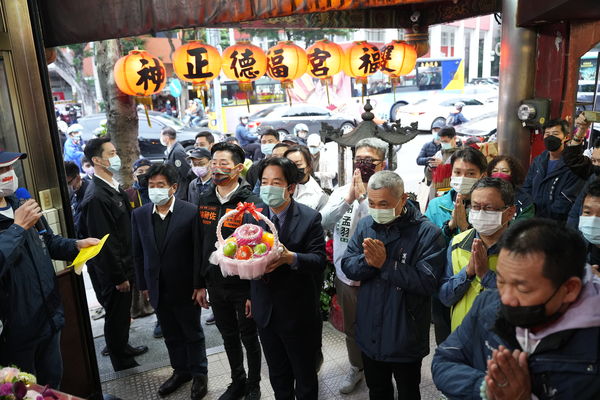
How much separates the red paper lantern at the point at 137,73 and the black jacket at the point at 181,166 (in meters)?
0.98

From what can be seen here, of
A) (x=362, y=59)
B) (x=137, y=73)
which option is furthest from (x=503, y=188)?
(x=362, y=59)

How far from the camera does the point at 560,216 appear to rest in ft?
16.4

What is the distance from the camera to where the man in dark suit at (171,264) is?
4.02 m

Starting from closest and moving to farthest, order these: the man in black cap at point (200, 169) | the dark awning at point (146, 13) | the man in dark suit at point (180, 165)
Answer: the dark awning at point (146, 13) → the man in black cap at point (200, 169) → the man in dark suit at point (180, 165)

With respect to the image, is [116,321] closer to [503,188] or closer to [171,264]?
[171,264]

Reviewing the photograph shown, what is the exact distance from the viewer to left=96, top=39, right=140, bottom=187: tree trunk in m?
7.18

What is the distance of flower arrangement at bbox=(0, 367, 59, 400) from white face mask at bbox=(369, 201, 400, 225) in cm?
215

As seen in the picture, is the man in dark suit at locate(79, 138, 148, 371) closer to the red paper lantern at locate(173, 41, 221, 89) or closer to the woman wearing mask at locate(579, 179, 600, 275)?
the red paper lantern at locate(173, 41, 221, 89)

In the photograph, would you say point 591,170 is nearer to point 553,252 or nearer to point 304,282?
point 304,282

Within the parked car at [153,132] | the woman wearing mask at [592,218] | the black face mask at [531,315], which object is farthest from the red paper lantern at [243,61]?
the parked car at [153,132]

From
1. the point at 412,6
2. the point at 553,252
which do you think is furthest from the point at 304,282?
the point at 412,6

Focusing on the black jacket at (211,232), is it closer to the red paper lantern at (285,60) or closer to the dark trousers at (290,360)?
the dark trousers at (290,360)

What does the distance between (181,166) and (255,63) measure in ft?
7.63

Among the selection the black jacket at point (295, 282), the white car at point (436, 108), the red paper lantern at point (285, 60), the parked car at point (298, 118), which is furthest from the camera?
the white car at point (436, 108)
